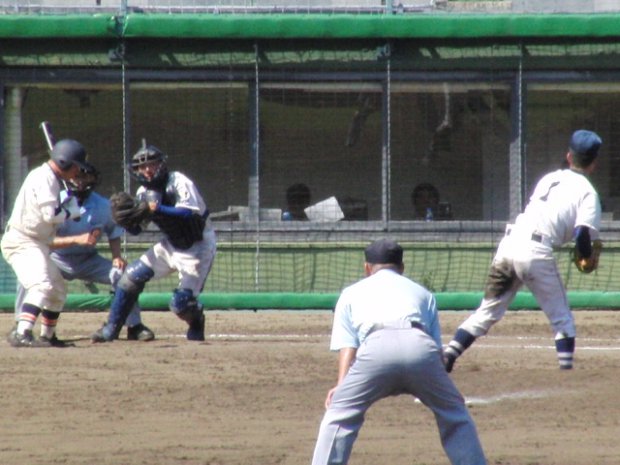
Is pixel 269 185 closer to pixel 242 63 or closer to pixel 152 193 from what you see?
pixel 242 63

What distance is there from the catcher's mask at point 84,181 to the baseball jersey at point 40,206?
7.6 inches

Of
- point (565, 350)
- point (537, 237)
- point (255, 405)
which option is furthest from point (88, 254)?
point (565, 350)

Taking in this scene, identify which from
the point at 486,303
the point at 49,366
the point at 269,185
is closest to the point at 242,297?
the point at 269,185

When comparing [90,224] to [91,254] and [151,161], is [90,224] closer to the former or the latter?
[91,254]

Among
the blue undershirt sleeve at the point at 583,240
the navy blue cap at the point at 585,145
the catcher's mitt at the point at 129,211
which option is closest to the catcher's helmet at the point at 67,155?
the catcher's mitt at the point at 129,211

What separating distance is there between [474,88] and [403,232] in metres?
1.80

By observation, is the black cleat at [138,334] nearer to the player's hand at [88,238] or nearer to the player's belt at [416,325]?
the player's hand at [88,238]

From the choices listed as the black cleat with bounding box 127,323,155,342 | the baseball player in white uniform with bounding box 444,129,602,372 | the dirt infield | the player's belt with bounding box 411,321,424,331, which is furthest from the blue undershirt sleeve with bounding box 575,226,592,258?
the black cleat with bounding box 127,323,155,342

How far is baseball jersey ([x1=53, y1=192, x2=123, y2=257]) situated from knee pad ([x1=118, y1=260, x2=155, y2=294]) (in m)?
0.53

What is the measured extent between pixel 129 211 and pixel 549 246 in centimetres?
368

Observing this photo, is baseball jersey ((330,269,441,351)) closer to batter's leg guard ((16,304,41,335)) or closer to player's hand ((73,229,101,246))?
batter's leg guard ((16,304,41,335))

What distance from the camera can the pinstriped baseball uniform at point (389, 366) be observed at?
6004mm

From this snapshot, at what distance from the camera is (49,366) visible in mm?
10688

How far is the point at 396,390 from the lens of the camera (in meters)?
6.10
